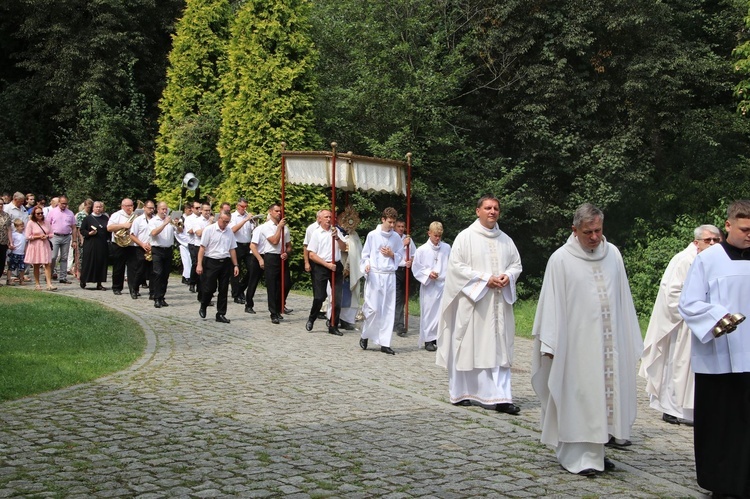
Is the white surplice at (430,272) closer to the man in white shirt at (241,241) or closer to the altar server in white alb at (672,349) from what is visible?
the altar server in white alb at (672,349)

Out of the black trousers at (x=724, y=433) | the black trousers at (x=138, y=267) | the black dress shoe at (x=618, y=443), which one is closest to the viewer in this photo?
the black trousers at (x=724, y=433)

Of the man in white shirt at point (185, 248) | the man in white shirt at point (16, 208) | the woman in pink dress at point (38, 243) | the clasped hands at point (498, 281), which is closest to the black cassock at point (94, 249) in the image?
the woman in pink dress at point (38, 243)

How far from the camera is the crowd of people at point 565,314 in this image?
688cm

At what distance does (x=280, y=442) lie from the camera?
8.06 m

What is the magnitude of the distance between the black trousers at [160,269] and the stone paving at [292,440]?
20.8 ft

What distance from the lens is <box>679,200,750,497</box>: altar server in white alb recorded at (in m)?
6.67

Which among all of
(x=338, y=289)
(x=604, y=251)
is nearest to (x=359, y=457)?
(x=604, y=251)

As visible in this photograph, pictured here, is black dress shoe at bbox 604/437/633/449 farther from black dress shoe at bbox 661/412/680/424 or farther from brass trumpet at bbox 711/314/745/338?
brass trumpet at bbox 711/314/745/338

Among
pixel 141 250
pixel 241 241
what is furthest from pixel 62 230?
pixel 241 241

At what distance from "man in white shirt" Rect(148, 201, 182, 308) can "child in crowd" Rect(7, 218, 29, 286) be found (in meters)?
4.71

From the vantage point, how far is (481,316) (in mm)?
10250

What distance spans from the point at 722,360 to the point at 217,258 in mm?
11142

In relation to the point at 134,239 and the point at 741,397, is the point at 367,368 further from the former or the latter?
the point at 134,239

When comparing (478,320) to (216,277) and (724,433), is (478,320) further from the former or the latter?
(216,277)
